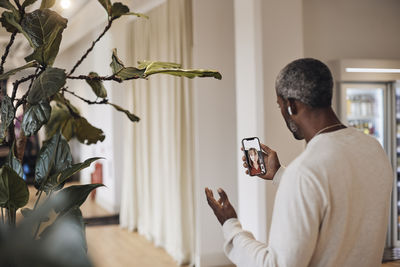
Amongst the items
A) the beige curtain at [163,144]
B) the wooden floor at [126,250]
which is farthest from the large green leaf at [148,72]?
the beige curtain at [163,144]

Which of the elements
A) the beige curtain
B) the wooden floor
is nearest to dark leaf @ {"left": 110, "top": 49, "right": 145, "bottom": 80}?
the wooden floor

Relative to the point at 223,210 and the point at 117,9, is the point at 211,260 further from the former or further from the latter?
the point at 117,9

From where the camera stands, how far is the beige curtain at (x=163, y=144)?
16.0 ft

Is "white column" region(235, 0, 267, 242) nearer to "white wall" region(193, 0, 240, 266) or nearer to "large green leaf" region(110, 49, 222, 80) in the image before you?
"white wall" region(193, 0, 240, 266)

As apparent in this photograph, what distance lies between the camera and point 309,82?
1.36 meters

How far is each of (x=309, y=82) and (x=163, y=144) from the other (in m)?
4.08

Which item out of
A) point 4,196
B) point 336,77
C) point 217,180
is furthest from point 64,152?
point 336,77

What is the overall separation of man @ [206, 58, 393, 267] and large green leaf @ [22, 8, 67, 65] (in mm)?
661

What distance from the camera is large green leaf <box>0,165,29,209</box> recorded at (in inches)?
43.4

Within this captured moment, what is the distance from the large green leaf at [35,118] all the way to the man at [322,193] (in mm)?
670

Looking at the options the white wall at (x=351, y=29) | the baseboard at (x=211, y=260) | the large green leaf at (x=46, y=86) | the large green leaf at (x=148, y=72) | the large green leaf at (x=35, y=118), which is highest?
the white wall at (x=351, y=29)

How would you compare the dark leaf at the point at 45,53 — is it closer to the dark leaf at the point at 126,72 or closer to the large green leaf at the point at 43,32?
the large green leaf at the point at 43,32

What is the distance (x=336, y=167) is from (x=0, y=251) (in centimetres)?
107

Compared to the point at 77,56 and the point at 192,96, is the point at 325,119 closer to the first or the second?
the point at 192,96
